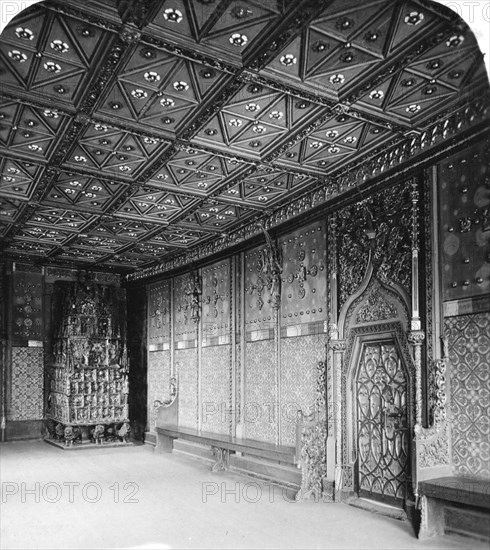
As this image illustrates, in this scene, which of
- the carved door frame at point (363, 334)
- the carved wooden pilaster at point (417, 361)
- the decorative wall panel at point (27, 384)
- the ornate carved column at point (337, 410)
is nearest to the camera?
the carved wooden pilaster at point (417, 361)

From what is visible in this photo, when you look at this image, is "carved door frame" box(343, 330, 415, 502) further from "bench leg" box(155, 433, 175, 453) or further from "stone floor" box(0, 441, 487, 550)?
"bench leg" box(155, 433, 175, 453)

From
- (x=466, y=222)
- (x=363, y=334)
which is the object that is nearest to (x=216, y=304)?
(x=363, y=334)

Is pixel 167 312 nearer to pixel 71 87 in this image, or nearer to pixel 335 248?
pixel 335 248

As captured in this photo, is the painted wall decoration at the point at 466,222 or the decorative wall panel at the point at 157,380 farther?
the decorative wall panel at the point at 157,380

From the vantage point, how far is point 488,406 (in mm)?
5484

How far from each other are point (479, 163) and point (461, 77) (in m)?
0.97

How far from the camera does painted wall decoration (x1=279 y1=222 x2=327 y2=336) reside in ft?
27.2

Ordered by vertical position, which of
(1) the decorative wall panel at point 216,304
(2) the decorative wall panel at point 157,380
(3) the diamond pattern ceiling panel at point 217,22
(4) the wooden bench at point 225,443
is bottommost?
(4) the wooden bench at point 225,443

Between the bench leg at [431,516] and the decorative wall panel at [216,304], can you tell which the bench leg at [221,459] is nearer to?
the decorative wall panel at [216,304]

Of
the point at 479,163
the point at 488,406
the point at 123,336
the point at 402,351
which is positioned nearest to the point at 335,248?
the point at 402,351

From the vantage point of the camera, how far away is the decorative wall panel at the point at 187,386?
461 inches

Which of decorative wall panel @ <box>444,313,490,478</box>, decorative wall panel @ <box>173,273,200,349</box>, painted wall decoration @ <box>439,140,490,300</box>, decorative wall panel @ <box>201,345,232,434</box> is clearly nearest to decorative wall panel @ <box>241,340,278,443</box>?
decorative wall panel @ <box>201,345,232,434</box>

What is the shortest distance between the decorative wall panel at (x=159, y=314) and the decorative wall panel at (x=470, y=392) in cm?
823

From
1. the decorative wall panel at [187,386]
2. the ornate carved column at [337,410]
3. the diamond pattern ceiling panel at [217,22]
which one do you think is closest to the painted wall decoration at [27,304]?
the decorative wall panel at [187,386]
